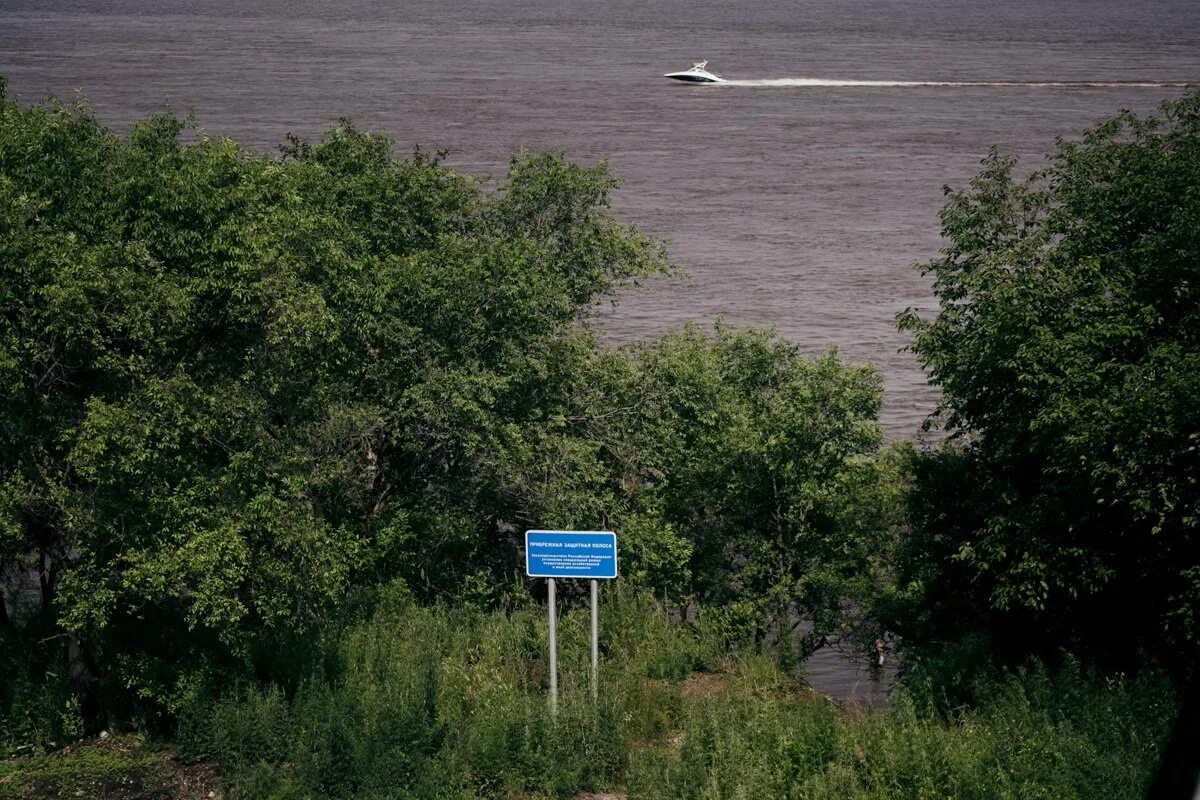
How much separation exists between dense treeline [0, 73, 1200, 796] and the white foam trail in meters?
91.7

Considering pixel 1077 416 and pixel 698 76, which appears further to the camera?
pixel 698 76

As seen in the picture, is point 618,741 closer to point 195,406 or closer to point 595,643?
point 595,643

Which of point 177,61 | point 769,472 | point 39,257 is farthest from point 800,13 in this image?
point 39,257

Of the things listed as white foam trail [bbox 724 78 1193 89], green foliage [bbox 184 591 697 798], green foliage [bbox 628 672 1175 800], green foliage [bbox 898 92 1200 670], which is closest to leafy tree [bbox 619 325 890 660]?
green foliage [bbox 898 92 1200 670]

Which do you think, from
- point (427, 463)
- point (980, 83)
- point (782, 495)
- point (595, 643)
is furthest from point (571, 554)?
point (980, 83)

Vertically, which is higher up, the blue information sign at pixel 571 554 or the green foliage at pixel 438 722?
the blue information sign at pixel 571 554

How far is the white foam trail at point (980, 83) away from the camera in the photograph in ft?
344

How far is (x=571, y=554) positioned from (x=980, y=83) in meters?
104

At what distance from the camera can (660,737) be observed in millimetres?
11539

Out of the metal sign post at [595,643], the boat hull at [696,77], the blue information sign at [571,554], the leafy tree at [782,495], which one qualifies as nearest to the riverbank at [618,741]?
the metal sign post at [595,643]

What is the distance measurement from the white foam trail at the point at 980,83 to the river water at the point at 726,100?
357 mm

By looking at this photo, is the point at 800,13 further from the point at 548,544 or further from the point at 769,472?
the point at 548,544

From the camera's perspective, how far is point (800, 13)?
187m

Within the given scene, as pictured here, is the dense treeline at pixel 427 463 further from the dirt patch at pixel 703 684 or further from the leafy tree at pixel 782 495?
the leafy tree at pixel 782 495
